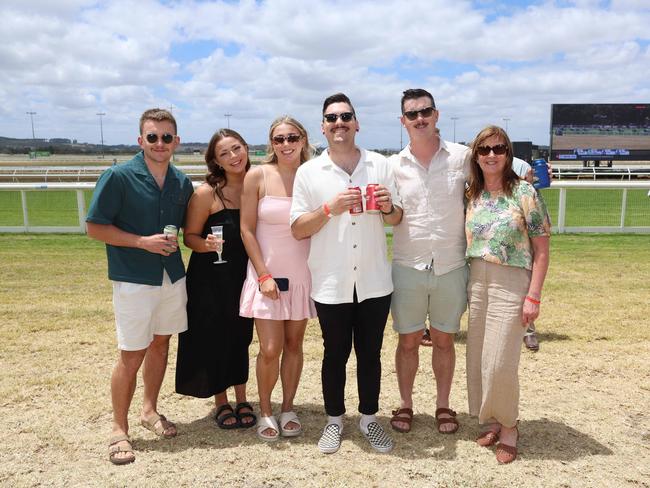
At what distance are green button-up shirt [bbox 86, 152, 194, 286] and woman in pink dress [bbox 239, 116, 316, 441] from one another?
20.7 inches

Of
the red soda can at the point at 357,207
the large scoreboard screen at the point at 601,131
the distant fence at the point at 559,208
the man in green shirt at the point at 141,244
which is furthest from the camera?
the large scoreboard screen at the point at 601,131

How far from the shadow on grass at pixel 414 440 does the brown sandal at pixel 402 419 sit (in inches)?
1.5

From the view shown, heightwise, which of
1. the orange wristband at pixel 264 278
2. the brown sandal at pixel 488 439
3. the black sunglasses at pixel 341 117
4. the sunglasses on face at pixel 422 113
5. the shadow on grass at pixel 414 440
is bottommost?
the shadow on grass at pixel 414 440

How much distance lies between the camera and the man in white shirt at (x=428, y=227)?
3.67m

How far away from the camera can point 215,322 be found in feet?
13.2

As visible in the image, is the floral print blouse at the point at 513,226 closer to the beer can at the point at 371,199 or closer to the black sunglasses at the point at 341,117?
the beer can at the point at 371,199

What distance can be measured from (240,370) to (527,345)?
119 inches

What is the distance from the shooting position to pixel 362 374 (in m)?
3.80

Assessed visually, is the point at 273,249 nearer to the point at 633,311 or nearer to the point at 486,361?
the point at 486,361

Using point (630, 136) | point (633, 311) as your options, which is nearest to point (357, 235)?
point (633, 311)

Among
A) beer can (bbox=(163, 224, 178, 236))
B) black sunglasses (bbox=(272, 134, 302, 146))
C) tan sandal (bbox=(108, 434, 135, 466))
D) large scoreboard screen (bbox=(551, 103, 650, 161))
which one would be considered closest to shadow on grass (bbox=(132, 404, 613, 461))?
tan sandal (bbox=(108, 434, 135, 466))

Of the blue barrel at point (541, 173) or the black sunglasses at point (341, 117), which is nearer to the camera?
the black sunglasses at point (341, 117)

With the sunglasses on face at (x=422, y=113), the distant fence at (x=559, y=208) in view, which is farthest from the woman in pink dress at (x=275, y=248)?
the distant fence at (x=559, y=208)

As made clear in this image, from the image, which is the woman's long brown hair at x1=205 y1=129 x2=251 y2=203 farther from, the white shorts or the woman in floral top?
the woman in floral top
